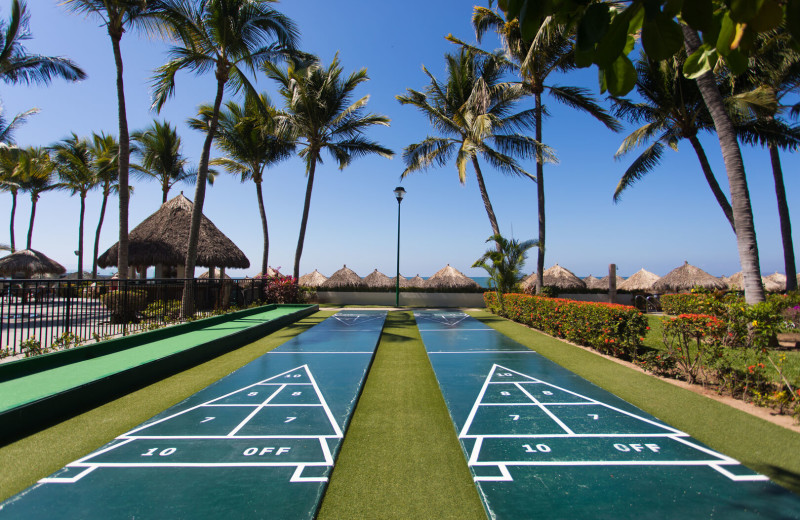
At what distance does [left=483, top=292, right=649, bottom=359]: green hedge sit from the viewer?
22.0 feet

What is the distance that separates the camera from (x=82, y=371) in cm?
505

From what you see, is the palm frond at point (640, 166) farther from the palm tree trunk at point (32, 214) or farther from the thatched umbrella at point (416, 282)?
the palm tree trunk at point (32, 214)

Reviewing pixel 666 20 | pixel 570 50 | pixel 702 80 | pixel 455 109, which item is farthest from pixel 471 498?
pixel 455 109

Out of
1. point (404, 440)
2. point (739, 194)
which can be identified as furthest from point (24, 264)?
point (739, 194)

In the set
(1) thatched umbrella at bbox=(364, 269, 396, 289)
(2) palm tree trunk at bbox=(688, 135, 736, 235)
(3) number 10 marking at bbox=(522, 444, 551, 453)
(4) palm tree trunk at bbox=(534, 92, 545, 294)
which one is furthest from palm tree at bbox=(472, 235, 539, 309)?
(3) number 10 marking at bbox=(522, 444, 551, 453)

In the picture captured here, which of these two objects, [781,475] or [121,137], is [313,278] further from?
[781,475]

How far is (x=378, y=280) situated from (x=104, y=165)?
53.9 ft

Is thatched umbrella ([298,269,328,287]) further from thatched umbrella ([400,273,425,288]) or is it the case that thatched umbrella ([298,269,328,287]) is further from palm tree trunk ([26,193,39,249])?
palm tree trunk ([26,193,39,249])

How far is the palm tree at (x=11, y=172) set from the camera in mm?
19114

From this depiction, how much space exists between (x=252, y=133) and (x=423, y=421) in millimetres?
19063

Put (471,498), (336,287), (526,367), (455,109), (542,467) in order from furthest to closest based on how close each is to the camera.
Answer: (336,287) → (455,109) → (526,367) → (542,467) → (471,498)

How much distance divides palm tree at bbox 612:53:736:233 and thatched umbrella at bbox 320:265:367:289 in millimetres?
15509

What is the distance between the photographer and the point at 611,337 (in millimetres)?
7012

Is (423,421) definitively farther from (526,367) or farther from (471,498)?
(526,367)
